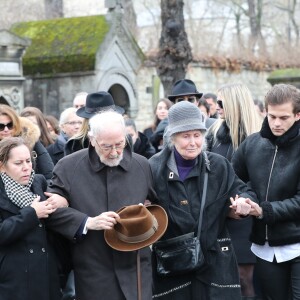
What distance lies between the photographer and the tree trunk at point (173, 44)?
42.4 feet

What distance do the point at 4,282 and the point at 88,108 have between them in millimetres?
2205

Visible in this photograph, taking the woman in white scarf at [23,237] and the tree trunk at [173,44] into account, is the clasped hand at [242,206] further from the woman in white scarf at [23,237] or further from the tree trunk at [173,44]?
the tree trunk at [173,44]

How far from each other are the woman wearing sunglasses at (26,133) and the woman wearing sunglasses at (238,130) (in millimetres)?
1446

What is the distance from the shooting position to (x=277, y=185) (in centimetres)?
514

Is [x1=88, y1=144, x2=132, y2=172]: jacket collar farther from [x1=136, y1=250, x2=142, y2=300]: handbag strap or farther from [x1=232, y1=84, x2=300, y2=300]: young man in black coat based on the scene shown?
[x1=232, y1=84, x2=300, y2=300]: young man in black coat

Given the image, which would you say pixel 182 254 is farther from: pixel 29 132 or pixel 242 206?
pixel 29 132

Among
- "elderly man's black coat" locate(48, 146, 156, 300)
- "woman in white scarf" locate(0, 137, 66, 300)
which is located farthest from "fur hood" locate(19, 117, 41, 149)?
"elderly man's black coat" locate(48, 146, 156, 300)

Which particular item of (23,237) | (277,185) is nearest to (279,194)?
(277,185)

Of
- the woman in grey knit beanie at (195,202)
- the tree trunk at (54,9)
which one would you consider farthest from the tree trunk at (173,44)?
the tree trunk at (54,9)

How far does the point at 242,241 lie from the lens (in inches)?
242

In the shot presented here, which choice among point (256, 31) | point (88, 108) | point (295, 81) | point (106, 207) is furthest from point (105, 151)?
point (256, 31)

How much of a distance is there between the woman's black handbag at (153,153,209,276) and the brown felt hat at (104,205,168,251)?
0.21 meters

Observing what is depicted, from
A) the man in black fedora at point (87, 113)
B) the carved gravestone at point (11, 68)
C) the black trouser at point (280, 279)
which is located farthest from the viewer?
the carved gravestone at point (11, 68)

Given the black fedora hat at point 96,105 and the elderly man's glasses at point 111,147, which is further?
the black fedora hat at point 96,105
